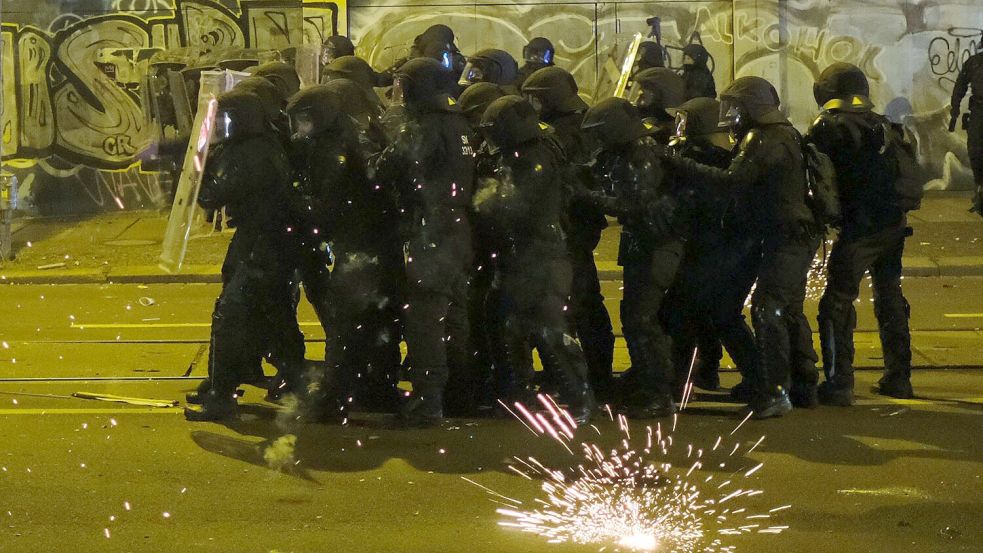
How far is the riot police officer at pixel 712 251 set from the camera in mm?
7719

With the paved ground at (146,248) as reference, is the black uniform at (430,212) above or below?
above

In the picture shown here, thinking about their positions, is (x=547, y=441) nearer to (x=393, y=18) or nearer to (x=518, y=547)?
(x=518, y=547)

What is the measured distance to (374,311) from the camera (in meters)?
7.51

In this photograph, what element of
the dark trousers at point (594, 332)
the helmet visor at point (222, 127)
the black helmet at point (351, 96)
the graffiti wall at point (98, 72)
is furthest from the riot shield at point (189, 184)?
the graffiti wall at point (98, 72)

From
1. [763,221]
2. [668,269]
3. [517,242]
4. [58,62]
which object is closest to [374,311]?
[517,242]

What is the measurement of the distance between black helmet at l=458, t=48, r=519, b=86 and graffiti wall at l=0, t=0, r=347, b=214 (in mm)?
8153

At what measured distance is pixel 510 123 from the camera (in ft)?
23.6

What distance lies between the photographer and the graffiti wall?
1752 cm

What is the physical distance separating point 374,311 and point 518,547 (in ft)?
7.33

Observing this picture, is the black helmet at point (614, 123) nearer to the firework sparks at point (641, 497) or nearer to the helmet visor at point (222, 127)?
the firework sparks at point (641, 497)

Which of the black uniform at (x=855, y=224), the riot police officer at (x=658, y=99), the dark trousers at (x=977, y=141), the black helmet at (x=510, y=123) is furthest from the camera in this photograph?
the dark trousers at (x=977, y=141)

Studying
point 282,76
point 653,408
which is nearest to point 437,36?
point 282,76

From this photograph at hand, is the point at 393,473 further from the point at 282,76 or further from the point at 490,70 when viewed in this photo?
the point at 490,70

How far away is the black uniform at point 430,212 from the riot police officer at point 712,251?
48.9 inches
